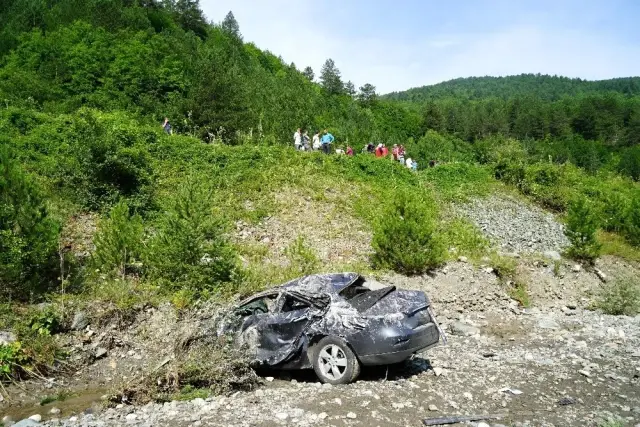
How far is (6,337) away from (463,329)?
30.4 ft

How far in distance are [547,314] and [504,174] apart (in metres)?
18.3

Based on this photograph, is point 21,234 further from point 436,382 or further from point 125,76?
point 125,76

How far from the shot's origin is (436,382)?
7.58 meters

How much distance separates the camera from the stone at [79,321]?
31.9 ft

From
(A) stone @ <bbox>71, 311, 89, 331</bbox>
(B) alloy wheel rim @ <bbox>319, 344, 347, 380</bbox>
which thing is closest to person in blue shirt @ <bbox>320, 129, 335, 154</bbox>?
(A) stone @ <bbox>71, 311, 89, 331</bbox>

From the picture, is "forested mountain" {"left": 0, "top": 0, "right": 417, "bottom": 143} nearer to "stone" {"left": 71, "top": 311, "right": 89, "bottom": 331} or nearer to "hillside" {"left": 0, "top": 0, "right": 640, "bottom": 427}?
"hillside" {"left": 0, "top": 0, "right": 640, "bottom": 427}

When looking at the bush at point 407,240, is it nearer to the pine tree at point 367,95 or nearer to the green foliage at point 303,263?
the green foliage at point 303,263

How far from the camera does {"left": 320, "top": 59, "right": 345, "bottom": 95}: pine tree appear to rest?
88.9 metres

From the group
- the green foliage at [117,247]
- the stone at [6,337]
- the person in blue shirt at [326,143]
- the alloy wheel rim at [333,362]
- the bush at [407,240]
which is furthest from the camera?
the person in blue shirt at [326,143]

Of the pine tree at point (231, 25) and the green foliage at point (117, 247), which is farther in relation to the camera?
the pine tree at point (231, 25)

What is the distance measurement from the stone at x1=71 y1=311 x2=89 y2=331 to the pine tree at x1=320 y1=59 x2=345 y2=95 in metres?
81.6

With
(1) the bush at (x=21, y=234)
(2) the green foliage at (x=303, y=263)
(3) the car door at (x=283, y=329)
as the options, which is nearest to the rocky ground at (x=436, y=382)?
(3) the car door at (x=283, y=329)

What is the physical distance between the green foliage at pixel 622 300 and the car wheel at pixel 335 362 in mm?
9216

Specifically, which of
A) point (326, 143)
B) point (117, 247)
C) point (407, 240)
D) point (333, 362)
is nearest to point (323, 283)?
point (333, 362)
